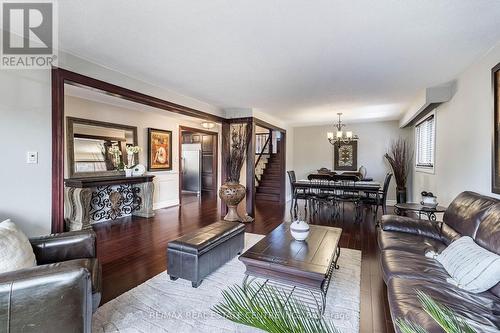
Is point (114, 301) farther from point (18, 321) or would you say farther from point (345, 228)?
point (345, 228)

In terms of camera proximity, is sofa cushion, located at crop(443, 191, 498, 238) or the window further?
the window

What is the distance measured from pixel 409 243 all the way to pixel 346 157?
552cm

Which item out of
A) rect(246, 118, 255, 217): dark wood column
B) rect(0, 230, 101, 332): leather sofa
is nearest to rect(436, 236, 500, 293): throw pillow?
rect(0, 230, 101, 332): leather sofa

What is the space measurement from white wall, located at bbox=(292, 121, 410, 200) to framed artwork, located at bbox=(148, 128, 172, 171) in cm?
417

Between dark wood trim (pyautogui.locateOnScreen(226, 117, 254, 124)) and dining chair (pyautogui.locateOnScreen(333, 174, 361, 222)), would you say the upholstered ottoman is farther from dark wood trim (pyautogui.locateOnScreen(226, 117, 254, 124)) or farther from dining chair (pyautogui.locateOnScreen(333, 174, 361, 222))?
dining chair (pyautogui.locateOnScreen(333, 174, 361, 222))

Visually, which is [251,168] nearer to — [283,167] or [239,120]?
[239,120]

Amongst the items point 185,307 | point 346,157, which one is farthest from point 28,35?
point 346,157

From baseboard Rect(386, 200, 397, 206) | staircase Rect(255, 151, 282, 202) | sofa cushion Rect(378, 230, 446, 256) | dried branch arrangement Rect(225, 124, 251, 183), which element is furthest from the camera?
staircase Rect(255, 151, 282, 202)

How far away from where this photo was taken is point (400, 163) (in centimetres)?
649

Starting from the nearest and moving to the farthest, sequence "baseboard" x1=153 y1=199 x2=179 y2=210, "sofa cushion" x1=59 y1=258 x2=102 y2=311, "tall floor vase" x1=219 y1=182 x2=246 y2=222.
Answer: "sofa cushion" x1=59 y1=258 x2=102 y2=311, "tall floor vase" x1=219 y1=182 x2=246 y2=222, "baseboard" x1=153 y1=199 x2=179 y2=210

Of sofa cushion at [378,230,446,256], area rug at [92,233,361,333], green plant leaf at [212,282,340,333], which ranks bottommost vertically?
area rug at [92,233,361,333]

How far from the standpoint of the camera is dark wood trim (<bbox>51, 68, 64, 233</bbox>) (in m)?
2.63

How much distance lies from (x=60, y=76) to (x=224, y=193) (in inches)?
122

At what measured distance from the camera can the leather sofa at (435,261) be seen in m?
1.41
